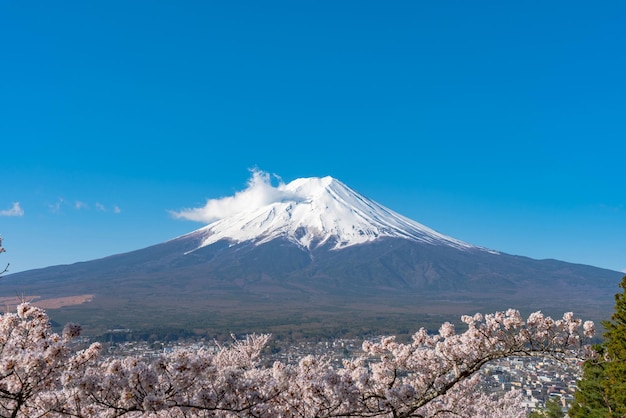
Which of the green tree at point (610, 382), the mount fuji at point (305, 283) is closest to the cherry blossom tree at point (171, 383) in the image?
the green tree at point (610, 382)

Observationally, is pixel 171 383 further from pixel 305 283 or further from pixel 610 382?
pixel 305 283

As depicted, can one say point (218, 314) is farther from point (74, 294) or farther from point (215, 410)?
point (215, 410)

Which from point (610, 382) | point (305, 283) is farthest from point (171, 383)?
point (305, 283)

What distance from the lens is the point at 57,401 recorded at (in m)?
4.10

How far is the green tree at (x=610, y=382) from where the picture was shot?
394 inches

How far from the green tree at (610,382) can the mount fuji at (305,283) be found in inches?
2401

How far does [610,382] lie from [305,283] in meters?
145

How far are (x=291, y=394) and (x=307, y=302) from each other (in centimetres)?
12346

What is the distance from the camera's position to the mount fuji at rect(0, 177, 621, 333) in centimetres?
9475

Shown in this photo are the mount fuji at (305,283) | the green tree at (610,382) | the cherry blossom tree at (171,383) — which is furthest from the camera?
the mount fuji at (305,283)

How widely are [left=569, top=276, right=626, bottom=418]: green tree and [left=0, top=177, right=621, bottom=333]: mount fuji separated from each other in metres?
61.0

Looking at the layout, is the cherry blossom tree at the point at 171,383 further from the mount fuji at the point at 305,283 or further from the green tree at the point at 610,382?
the mount fuji at the point at 305,283

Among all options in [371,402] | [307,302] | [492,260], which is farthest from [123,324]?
[492,260]

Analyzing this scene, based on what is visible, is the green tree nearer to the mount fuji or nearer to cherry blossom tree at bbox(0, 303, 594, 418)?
cherry blossom tree at bbox(0, 303, 594, 418)
